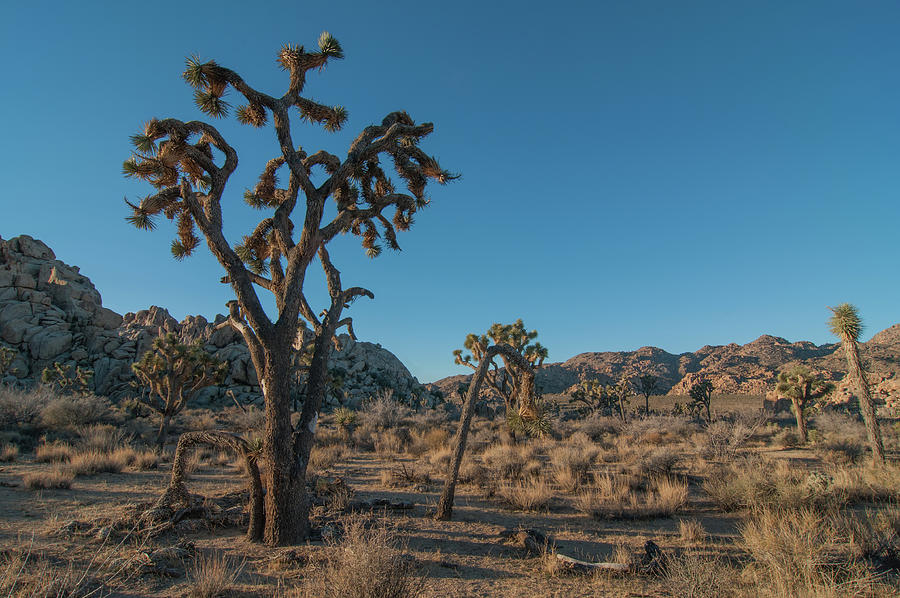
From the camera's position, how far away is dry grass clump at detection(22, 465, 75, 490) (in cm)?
921

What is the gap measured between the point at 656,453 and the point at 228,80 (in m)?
13.6

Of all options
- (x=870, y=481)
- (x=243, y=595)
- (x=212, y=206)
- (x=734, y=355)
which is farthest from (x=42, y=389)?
(x=734, y=355)

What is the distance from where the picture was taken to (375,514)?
8102mm

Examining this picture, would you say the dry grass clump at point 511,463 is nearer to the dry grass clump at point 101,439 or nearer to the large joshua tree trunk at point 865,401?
the large joshua tree trunk at point 865,401

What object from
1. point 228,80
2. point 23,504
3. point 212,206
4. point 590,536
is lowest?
point 590,536

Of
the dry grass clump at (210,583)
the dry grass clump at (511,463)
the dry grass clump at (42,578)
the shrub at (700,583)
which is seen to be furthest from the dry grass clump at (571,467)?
the dry grass clump at (42,578)

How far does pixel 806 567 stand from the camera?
4156 millimetres

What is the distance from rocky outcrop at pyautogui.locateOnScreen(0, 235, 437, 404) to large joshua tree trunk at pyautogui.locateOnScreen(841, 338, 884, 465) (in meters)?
31.8

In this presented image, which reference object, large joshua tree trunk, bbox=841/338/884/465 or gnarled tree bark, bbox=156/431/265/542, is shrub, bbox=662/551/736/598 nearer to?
gnarled tree bark, bbox=156/431/265/542

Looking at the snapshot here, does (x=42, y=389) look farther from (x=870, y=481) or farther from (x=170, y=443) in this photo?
(x=870, y=481)

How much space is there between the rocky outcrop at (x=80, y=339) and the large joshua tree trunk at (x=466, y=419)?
28757 mm

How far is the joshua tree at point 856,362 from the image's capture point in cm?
1228

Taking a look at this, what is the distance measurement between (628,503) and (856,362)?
1036cm

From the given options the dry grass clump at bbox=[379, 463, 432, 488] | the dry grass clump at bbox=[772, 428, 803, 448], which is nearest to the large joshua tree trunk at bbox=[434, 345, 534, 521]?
the dry grass clump at bbox=[379, 463, 432, 488]
